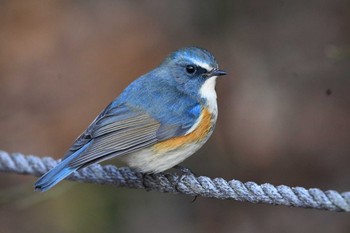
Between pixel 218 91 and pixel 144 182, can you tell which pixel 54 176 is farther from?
pixel 218 91

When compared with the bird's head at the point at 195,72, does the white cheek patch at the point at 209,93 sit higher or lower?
lower

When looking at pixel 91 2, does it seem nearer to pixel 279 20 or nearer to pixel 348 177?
pixel 279 20

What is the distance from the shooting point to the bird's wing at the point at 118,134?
15.0ft

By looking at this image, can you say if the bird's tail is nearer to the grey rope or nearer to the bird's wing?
the bird's wing

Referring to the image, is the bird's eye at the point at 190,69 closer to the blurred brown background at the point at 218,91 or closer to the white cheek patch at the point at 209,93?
the white cheek patch at the point at 209,93

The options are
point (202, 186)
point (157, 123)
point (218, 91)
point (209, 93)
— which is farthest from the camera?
point (218, 91)

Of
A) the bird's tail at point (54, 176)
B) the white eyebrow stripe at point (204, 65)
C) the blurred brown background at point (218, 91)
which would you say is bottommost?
the blurred brown background at point (218, 91)

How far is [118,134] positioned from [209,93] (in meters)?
0.73

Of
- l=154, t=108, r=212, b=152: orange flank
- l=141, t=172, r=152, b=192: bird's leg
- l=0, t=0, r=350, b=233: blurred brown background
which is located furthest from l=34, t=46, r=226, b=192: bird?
l=0, t=0, r=350, b=233: blurred brown background

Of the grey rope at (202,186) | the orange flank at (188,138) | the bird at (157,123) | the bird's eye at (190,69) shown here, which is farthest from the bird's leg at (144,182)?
the bird's eye at (190,69)

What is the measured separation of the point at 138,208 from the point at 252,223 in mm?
1006

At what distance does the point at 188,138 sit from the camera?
4828 millimetres

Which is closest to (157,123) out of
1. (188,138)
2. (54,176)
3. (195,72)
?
(188,138)

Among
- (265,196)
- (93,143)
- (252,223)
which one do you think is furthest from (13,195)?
(265,196)
